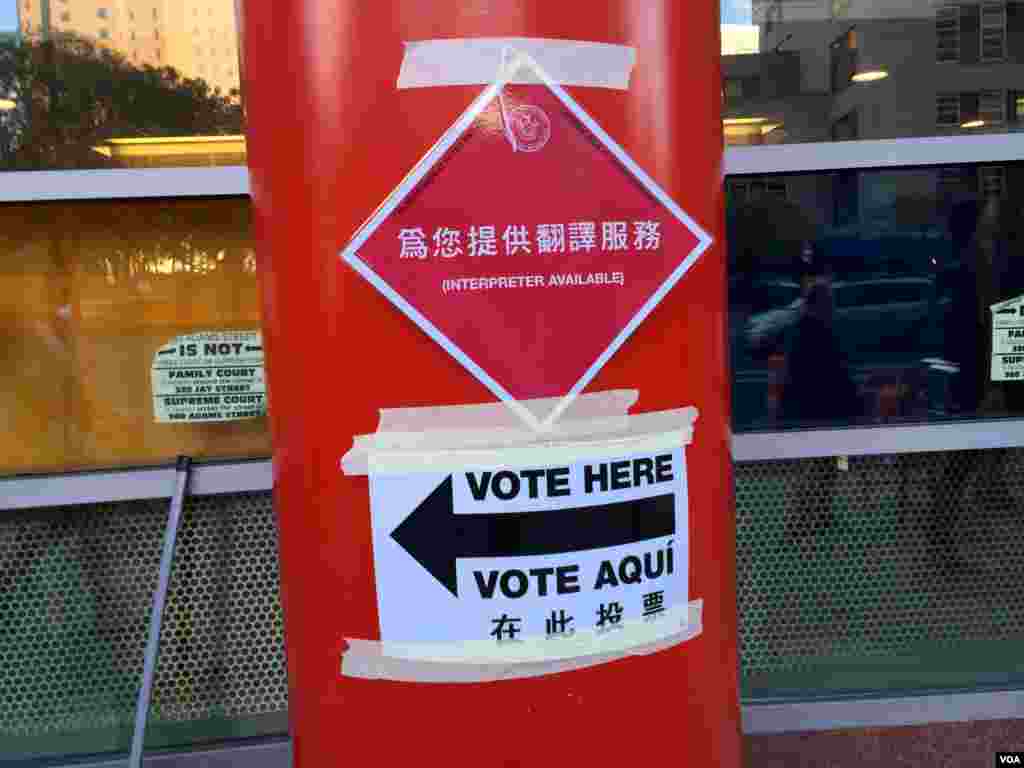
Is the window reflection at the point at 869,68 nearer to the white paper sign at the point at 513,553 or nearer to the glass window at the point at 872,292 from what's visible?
the glass window at the point at 872,292

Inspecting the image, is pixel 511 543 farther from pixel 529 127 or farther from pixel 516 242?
pixel 529 127

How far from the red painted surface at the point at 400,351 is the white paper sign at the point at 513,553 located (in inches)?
2.3

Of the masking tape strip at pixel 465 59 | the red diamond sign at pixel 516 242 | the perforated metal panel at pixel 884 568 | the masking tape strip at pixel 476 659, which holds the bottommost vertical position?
the perforated metal panel at pixel 884 568

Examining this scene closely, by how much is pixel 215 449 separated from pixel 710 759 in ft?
7.30

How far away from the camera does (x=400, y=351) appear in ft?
4.99

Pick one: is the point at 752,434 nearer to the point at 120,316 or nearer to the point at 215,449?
the point at 215,449

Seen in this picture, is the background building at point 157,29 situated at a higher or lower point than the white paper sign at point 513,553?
higher

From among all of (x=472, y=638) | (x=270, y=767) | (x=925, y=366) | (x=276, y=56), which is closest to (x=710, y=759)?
(x=472, y=638)

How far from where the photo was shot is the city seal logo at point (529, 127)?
1.48m

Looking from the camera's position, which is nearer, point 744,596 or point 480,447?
point 480,447

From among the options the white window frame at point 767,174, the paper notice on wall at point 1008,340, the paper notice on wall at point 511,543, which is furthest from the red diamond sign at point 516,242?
the paper notice on wall at point 1008,340

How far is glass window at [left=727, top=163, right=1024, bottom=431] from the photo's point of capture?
3.51m

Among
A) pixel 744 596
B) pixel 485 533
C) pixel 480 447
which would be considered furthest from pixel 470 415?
pixel 744 596

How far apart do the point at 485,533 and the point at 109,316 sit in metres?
2.32
